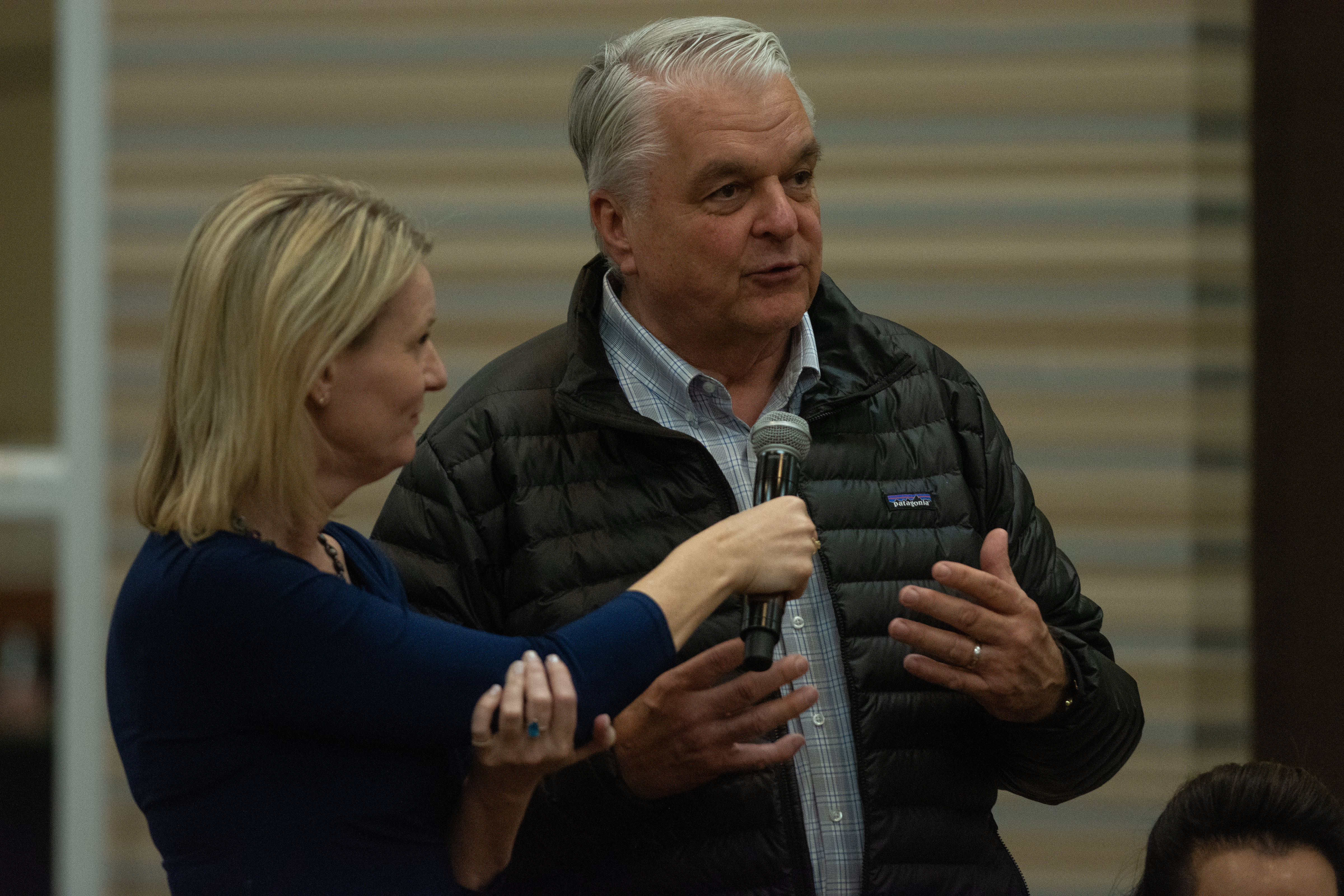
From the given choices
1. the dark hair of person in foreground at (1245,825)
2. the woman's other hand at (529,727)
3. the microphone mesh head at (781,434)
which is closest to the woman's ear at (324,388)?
the woman's other hand at (529,727)

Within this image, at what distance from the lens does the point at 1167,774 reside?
362 centimetres

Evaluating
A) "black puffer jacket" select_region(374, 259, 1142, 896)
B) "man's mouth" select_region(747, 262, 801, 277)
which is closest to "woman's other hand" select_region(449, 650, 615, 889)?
"black puffer jacket" select_region(374, 259, 1142, 896)

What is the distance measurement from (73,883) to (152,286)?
1547 millimetres

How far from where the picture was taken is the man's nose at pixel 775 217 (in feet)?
7.51

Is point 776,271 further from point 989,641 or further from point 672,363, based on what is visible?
point 989,641

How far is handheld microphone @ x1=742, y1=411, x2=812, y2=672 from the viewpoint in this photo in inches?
72.2

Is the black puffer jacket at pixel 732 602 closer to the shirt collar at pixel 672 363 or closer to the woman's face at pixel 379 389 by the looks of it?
the shirt collar at pixel 672 363

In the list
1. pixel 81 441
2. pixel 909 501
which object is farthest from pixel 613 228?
pixel 81 441

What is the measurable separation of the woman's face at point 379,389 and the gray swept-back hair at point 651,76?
667 millimetres

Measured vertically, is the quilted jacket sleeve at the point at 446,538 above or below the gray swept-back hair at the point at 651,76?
below

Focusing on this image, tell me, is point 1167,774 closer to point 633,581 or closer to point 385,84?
point 633,581

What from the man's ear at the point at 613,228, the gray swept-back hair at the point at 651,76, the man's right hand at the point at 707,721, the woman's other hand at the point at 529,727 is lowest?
the man's right hand at the point at 707,721

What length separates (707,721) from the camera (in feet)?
6.72

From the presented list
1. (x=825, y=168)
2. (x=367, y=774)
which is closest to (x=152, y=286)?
(x=825, y=168)
